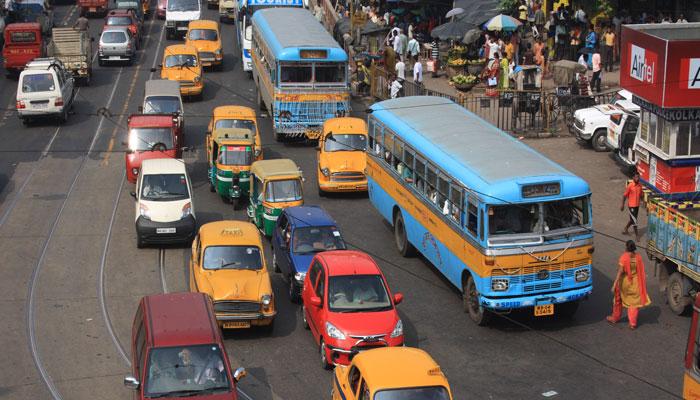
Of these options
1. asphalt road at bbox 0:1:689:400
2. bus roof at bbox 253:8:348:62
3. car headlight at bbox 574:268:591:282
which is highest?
bus roof at bbox 253:8:348:62

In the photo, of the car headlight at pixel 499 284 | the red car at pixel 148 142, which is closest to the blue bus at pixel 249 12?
the red car at pixel 148 142

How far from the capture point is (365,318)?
64.6 ft

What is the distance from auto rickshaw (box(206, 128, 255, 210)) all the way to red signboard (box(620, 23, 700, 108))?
34.8ft

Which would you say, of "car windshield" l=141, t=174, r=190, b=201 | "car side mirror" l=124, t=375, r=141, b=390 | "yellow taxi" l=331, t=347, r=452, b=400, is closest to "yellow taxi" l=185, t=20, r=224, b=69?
"car windshield" l=141, t=174, r=190, b=201

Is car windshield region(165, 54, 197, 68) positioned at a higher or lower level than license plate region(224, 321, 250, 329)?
higher

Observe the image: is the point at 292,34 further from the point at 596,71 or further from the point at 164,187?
the point at 164,187

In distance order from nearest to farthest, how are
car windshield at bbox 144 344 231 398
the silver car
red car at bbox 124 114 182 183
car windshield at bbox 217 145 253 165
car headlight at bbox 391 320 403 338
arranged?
car windshield at bbox 144 344 231 398
car headlight at bbox 391 320 403 338
car windshield at bbox 217 145 253 165
red car at bbox 124 114 182 183
the silver car

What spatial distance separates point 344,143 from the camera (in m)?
31.8

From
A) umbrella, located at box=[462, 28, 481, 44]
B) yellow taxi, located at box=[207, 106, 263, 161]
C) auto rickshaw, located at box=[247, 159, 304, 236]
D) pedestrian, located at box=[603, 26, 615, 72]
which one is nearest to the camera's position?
auto rickshaw, located at box=[247, 159, 304, 236]

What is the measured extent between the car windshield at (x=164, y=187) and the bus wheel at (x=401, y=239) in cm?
542

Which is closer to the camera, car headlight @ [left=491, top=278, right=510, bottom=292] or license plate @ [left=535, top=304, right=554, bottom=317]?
car headlight @ [left=491, top=278, right=510, bottom=292]

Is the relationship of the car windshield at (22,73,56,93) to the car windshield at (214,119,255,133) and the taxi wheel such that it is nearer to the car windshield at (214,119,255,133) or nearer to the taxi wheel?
the car windshield at (214,119,255,133)

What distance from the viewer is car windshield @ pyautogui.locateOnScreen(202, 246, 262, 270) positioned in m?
22.1

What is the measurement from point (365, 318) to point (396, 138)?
7823 mm
